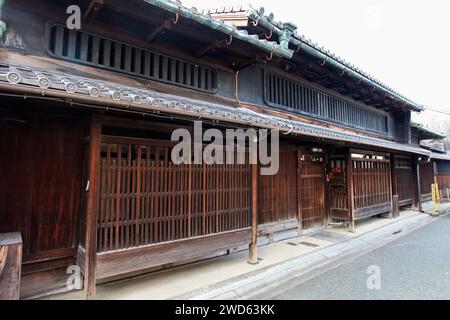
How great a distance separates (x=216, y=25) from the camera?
5.20 m

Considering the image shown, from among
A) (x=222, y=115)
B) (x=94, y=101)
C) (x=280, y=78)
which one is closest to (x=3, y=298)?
(x=94, y=101)

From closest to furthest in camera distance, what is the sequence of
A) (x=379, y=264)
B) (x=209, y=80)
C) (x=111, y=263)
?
1. (x=111, y=263)
2. (x=379, y=264)
3. (x=209, y=80)

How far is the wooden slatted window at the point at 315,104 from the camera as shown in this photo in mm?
8406

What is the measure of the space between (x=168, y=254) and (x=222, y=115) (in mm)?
2681

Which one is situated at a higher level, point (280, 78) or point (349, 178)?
point (280, 78)

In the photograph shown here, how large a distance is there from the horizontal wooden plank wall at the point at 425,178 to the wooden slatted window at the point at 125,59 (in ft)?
53.1

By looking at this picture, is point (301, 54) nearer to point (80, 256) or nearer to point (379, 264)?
point (379, 264)

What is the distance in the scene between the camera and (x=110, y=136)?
4.18 metres

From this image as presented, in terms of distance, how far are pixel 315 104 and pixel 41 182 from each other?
29.5 feet

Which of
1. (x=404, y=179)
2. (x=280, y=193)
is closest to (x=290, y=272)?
(x=280, y=193)

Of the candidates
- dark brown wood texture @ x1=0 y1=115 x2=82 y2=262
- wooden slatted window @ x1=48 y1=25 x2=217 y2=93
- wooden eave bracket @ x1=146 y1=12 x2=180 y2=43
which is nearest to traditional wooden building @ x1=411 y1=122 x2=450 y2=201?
wooden slatted window @ x1=48 y1=25 x2=217 y2=93

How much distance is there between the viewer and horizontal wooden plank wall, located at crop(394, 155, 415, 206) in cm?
1349

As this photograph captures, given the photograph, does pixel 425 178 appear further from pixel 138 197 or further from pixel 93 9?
pixel 93 9

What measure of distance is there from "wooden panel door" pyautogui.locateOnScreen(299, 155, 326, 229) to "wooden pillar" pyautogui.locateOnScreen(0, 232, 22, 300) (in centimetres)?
735
